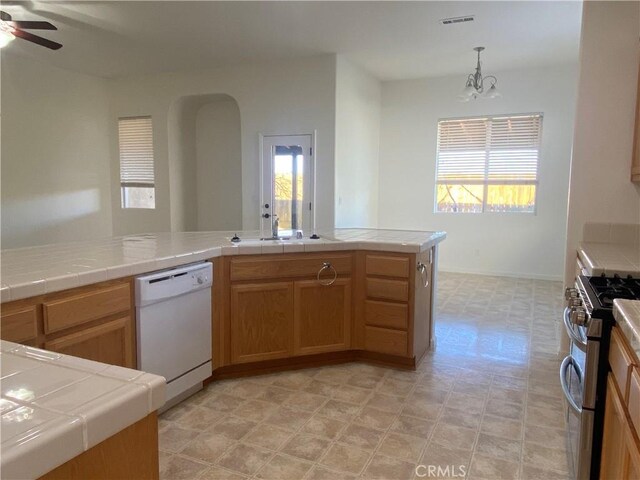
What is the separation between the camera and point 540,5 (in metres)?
3.94

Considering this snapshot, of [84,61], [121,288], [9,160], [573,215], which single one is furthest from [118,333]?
[84,61]

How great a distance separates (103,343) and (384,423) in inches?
57.0

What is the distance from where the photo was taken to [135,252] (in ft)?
7.91

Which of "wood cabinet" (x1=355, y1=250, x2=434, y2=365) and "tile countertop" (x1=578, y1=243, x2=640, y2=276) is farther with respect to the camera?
"wood cabinet" (x1=355, y1=250, x2=434, y2=365)

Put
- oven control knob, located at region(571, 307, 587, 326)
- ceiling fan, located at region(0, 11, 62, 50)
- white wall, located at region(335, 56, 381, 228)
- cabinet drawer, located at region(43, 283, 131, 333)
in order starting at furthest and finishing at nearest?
white wall, located at region(335, 56, 381, 228) → ceiling fan, located at region(0, 11, 62, 50) → cabinet drawer, located at region(43, 283, 131, 333) → oven control knob, located at region(571, 307, 587, 326)

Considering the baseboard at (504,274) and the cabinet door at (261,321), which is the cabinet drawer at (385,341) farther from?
the baseboard at (504,274)

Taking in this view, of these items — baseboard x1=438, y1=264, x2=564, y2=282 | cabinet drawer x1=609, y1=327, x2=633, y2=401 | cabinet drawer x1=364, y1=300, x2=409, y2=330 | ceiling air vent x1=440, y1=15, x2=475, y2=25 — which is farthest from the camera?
baseboard x1=438, y1=264, x2=564, y2=282

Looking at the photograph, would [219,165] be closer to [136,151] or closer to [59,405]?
[136,151]

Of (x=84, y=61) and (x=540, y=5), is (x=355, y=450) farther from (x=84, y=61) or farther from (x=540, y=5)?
(x=84, y=61)

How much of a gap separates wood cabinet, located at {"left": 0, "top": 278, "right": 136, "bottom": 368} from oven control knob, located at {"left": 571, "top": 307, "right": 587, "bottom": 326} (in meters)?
1.92

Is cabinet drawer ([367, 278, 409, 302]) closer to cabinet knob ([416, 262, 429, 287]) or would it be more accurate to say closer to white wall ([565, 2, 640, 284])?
cabinet knob ([416, 262, 429, 287])

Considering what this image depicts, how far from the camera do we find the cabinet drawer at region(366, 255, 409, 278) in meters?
2.92

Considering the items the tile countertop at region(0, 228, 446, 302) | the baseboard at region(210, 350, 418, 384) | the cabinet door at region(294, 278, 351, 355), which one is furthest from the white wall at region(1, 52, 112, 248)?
the cabinet door at region(294, 278, 351, 355)
